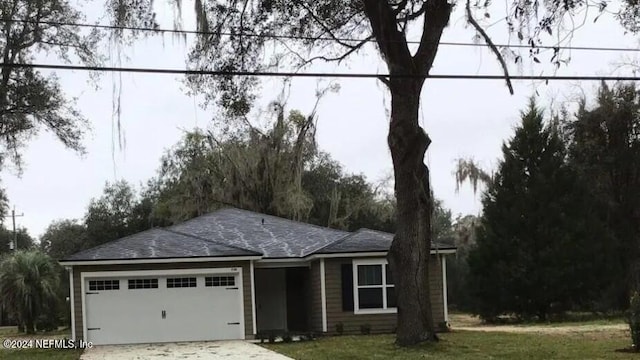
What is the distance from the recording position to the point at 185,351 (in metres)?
17.1

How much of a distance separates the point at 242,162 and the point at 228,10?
2501 cm

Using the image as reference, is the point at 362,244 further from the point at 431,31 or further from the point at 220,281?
the point at 431,31

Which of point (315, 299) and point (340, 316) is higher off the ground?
point (315, 299)

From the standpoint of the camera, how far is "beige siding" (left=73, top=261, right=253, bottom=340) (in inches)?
797

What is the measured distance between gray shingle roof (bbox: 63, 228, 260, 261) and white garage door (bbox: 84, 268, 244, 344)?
0.51m

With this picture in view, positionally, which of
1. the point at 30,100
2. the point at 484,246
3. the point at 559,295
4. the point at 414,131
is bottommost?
the point at 559,295

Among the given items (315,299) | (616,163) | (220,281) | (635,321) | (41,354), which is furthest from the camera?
(616,163)

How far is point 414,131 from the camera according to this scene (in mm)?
16109

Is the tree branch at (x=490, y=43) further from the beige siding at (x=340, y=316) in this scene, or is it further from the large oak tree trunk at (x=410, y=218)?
the beige siding at (x=340, y=316)

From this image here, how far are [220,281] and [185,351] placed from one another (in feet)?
13.4

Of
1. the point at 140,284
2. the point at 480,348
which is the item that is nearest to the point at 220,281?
the point at 140,284

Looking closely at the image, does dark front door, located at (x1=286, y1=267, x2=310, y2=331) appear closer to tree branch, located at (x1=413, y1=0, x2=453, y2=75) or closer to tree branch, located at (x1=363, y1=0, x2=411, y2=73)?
tree branch, located at (x1=413, y1=0, x2=453, y2=75)

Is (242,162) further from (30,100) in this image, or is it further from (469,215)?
(469,215)

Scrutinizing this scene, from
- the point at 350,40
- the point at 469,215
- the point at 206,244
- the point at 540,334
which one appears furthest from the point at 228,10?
the point at 469,215
